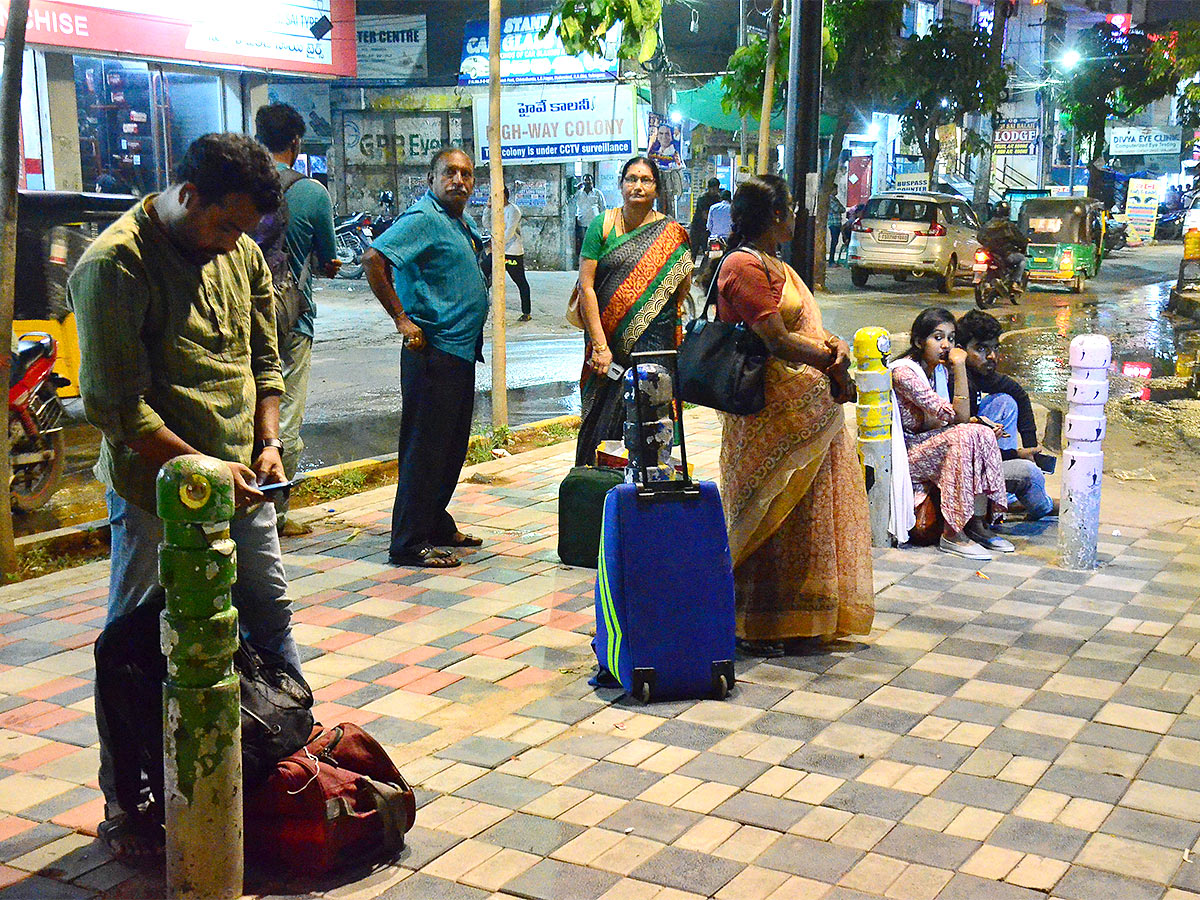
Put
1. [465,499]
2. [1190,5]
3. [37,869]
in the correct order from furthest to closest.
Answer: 1. [1190,5]
2. [465,499]
3. [37,869]

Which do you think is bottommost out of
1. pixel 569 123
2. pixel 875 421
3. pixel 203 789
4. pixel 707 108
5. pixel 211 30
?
pixel 203 789

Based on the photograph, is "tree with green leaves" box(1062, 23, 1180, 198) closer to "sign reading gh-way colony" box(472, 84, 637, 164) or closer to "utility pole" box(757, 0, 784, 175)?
"sign reading gh-way colony" box(472, 84, 637, 164)

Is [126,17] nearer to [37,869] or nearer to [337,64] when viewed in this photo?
[337,64]

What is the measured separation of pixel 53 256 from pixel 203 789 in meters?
6.88

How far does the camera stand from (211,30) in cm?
1708

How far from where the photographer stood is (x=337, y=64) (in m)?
19.0

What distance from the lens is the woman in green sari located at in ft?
20.6

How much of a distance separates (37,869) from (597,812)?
4.77ft

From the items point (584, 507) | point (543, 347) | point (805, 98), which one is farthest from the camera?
point (543, 347)

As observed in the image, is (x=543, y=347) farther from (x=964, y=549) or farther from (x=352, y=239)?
(x=352, y=239)

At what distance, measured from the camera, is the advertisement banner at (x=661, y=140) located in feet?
80.5

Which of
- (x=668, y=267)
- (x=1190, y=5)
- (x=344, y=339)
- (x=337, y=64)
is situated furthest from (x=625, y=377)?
(x=1190, y=5)

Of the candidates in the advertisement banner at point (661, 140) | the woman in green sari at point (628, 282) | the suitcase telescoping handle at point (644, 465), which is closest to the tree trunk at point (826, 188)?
the advertisement banner at point (661, 140)

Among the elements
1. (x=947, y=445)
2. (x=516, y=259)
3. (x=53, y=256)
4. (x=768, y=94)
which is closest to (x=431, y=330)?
(x=947, y=445)
